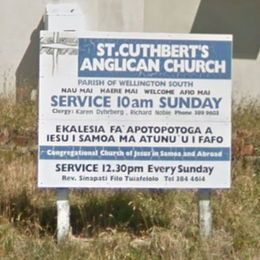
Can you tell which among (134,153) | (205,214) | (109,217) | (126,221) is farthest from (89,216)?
(205,214)

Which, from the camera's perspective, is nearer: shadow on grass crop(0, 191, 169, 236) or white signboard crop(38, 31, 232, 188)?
white signboard crop(38, 31, 232, 188)

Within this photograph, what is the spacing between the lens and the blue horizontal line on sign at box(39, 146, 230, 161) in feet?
16.9

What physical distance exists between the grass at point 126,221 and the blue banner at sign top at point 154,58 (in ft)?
4.51

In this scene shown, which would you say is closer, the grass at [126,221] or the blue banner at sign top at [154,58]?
the grass at [126,221]

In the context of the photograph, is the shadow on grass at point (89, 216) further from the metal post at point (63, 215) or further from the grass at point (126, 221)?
the metal post at point (63, 215)

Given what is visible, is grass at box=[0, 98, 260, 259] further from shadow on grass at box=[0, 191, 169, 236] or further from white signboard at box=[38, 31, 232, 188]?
white signboard at box=[38, 31, 232, 188]

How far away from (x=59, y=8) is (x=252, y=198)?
16.5ft

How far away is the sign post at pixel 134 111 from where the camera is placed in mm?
5129

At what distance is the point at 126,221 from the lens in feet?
18.8

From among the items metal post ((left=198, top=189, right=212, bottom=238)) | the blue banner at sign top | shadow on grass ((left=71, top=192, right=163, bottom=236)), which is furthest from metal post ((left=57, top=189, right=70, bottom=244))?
metal post ((left=198, top=189, right=212, bottom=238))

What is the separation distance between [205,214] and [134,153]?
844 mm

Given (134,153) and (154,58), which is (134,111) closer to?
(134,153)

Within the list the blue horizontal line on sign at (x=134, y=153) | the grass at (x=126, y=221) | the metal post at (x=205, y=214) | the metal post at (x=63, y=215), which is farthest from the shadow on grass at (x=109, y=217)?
the blue horizontal line on sign at (x=134, y=153)

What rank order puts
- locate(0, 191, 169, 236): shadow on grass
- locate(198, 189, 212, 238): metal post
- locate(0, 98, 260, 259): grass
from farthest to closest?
locate(0, 191, 169, 236): shadow on grass < locate(198, 189, 212, 238): metal post < locate(0, 98, 260, 259): grass
